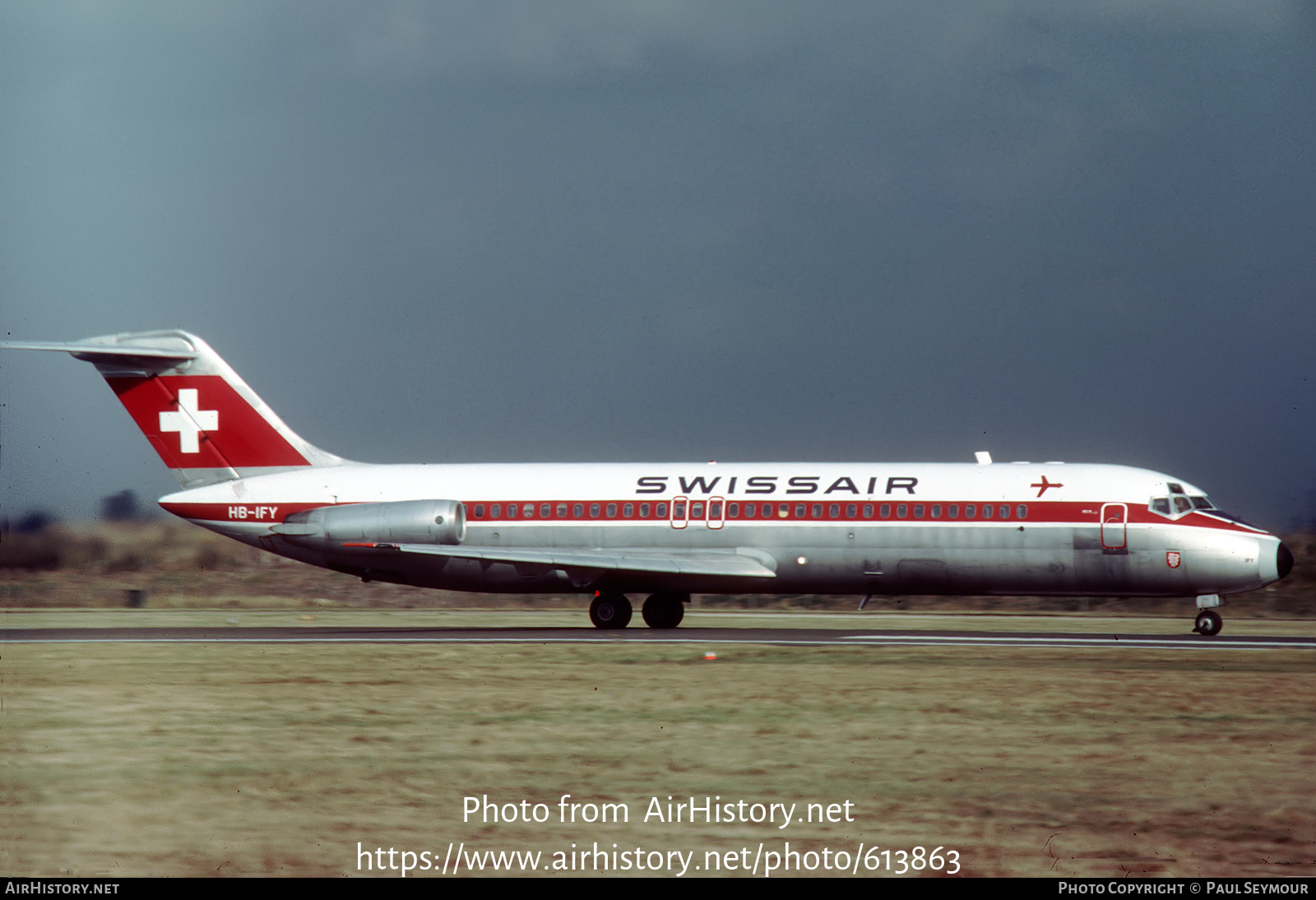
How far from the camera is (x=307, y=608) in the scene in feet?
166

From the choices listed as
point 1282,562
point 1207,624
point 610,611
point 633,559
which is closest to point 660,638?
point 633,559

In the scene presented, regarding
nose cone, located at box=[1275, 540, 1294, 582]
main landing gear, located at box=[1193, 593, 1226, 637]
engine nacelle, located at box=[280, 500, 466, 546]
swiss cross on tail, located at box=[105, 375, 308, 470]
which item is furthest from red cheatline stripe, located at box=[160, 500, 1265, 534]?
main landing gear, located at box=[1193, 593, 1226, 637]

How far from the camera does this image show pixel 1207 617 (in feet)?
110

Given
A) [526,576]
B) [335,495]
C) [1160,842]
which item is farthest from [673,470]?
[1160,842]

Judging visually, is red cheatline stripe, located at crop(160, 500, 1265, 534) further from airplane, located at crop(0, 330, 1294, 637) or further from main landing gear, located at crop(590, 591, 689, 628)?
main landing gear, located at crop(590, 591, 689, 628)

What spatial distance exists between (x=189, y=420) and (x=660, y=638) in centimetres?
1539

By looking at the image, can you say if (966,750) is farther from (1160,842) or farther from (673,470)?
(673,470)

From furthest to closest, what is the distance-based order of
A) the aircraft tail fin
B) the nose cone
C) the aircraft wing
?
the aircraft tail fin
the aircraft wing
the nose cone

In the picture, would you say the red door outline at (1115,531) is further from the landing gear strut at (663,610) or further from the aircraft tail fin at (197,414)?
Result: the aircraft tail fin at (197,414)

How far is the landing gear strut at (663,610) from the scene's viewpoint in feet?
125

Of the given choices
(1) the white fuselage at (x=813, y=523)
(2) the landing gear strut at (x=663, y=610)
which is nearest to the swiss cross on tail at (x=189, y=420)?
(1) the white fuselage at (x=813, y=523)

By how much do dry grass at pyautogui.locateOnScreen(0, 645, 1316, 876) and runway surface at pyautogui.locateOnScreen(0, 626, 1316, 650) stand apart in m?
4.91

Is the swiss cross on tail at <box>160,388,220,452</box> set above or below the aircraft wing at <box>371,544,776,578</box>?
above

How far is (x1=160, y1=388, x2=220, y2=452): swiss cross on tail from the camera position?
4034 cm
